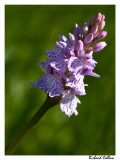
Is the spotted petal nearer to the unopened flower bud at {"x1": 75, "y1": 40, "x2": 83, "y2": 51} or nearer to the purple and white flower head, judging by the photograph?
the purple and white flower head

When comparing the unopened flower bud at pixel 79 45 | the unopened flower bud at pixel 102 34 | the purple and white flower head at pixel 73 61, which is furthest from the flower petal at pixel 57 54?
the unopened flower bud at pixel 102 34

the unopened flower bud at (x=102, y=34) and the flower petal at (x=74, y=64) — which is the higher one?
the unopened flower bud at (x=102, y=34)

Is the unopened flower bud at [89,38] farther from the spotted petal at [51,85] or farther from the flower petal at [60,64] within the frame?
the spotted petal at [51,85]

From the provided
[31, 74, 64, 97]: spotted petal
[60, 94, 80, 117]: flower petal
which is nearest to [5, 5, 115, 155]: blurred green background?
[60, 94, 80, 117]: flower petal

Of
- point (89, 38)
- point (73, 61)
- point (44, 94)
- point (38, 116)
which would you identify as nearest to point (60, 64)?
point (73, 61)

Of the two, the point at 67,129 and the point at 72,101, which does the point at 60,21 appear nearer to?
the point at 67,129

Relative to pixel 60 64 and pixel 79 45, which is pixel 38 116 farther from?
pixel 79 45
